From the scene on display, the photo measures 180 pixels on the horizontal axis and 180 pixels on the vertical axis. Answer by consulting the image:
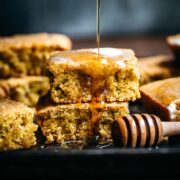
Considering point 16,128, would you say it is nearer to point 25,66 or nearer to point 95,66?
point 95,66

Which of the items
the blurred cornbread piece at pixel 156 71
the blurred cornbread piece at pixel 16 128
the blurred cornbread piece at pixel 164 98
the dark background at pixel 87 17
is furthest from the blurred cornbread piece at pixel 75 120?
the dark background at pixel 87 17

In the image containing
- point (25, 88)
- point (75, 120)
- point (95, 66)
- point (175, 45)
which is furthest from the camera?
point (25, 88)

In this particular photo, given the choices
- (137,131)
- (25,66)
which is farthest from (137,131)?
(25,66)

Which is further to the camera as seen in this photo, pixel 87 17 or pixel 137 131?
pixel 87 17

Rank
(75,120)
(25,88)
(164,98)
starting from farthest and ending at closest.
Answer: (25,88) → (164,98) → (75,120)

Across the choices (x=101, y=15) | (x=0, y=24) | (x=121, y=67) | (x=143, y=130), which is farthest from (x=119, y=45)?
(x=143, y=130)

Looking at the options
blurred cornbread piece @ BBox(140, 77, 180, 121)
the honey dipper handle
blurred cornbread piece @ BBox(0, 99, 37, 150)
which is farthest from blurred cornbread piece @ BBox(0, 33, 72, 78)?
the honey dipper handle
